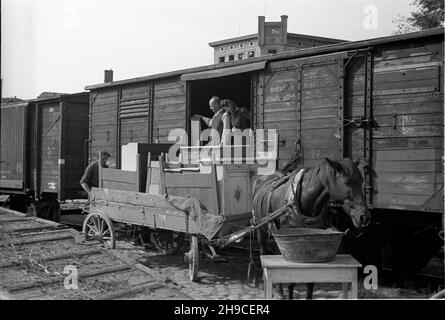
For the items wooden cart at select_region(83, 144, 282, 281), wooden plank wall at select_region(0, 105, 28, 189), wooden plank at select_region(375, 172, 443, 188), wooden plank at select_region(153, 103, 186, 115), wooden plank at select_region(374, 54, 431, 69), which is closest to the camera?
wooden plank at select_region(375, 172, 443, 188)

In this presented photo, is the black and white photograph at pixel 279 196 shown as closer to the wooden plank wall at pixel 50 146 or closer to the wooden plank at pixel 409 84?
the wooden plank at pixel 409 84

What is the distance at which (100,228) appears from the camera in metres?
8.12

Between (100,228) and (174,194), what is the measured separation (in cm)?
208

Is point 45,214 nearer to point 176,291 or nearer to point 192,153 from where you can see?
point 192,153

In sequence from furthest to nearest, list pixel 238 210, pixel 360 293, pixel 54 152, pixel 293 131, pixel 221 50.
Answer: pixel 54 152 → pixel 293 131 → pixel 221 50 → pixel 238 210 → pixel 360 293

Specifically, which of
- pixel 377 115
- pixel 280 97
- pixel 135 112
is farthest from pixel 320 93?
pixel 135 112

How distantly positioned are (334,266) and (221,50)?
4.22 m

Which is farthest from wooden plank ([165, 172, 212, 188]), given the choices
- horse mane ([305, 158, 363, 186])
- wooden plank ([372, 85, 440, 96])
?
wooden plank ([372, 85, 440, 96])

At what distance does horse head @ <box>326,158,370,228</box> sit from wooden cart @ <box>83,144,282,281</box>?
4.26ft

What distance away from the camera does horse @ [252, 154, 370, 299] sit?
4906 millimetres

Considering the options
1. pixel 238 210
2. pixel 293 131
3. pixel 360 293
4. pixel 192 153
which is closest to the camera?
pixel 360 293

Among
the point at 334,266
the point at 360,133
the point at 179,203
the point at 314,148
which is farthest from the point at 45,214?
the point at 334,266

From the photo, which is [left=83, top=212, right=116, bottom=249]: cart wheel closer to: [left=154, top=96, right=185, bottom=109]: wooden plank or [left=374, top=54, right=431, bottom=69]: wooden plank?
[left=154, top=96, right=185, bottom=109]: wooden plank

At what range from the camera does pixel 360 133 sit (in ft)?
22.7
